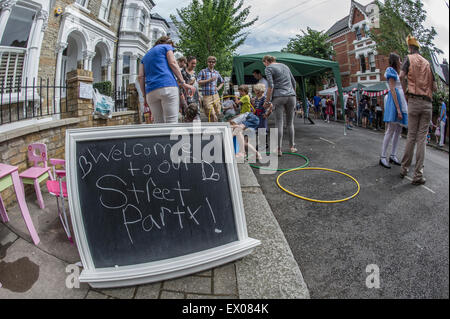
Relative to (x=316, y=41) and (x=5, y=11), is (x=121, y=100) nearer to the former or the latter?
(x=5, y=11)

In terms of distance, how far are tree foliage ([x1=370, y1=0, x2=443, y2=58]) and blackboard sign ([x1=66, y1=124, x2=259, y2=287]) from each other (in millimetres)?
1110

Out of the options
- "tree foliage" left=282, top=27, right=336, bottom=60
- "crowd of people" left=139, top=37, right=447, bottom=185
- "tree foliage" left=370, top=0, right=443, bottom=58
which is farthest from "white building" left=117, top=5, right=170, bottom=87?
"tree foliage" left=370, top=0, right=443, bottom=58

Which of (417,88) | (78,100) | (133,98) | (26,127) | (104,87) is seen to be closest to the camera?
(417,88)

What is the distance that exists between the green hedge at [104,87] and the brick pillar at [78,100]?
37cm

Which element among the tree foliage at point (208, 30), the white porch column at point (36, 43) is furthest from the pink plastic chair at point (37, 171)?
the tree foliage at point (208, 30)

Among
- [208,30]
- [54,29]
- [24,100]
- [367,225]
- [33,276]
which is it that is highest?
[208,30]

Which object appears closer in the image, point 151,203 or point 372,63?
point 372,63

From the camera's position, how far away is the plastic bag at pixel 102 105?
389 cm

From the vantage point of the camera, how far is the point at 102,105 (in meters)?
3.96

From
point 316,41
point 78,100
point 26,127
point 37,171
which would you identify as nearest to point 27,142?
point 26,127

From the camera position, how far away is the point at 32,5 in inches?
97.6

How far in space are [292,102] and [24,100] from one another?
12.9 feet

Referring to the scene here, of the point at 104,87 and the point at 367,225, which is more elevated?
the point at 104,87

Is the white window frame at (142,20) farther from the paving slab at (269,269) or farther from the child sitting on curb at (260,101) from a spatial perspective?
the paving slab at (269,269)
